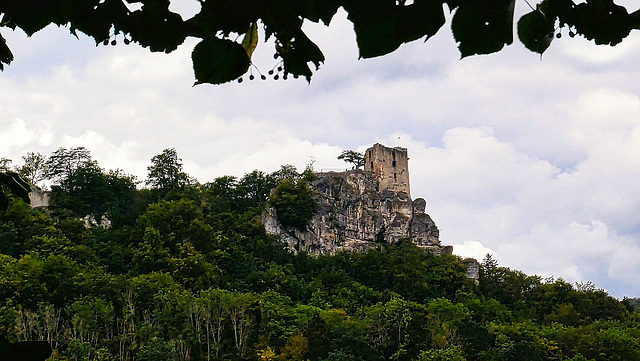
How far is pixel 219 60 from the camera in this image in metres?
1.48

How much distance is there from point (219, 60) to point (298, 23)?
198mm

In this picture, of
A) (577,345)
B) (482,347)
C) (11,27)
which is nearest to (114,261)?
(482,347)

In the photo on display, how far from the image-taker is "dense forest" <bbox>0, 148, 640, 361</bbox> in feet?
137

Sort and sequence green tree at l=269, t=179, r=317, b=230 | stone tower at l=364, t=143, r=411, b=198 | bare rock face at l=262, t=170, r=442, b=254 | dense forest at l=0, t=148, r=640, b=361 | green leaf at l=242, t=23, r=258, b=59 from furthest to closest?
1. stone tower at l=364, t=143, r=411, b=198
2. bare rock face at l=262, t=170, r=442, b=254
3. green tree at l=269, t=179, r=317, b=230
4. dense forest at l=0, t=148, r=640, b=361
5. green leaf at l=242, t=23, r=258, b=59

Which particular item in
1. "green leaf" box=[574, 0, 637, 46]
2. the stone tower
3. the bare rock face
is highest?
the stone tower

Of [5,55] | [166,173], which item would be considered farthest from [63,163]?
[5,55]

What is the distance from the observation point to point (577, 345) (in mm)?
46656

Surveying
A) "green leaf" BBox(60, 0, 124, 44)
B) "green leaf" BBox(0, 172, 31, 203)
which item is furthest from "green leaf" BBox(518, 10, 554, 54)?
"green leaf" BBox(0, 172, 31, 203)

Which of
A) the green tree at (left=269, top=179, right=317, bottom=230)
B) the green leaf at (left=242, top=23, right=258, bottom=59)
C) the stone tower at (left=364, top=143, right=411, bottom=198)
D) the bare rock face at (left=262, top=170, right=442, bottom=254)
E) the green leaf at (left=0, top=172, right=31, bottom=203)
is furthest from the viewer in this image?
the stone tower at (left=364, top=143, right=411, bottom=198)

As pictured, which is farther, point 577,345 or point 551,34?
point 577,345

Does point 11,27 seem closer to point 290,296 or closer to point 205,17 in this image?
point 205,17

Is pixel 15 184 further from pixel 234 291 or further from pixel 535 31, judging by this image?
pixel 234 291

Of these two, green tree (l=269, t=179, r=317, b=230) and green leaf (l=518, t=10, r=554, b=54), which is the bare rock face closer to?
green tree (l=269, t=179, r=317, b=230)

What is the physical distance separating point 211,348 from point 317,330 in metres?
5.34
